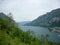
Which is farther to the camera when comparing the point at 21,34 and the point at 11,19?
the point at 11,19

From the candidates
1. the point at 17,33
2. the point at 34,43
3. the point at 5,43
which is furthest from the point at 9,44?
the point at 17,33

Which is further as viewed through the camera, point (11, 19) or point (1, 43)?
point (11, 19)

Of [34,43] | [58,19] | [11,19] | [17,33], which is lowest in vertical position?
[34,43]

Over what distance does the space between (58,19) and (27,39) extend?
135810 millimetres

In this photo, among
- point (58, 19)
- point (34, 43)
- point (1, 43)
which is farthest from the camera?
point (58, 19)

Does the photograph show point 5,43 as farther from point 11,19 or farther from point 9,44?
point 11,19

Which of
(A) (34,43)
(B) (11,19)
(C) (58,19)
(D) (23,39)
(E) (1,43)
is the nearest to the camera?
(E) (1,43)

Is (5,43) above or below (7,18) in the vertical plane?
below

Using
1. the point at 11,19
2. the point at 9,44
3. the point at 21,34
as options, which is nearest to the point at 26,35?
the point at 21,34

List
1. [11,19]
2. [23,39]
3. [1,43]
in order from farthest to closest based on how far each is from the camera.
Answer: [11,19] < [23,39] < [1,43]

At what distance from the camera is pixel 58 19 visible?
16750cm

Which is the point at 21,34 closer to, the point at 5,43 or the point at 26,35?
the point at 26,35

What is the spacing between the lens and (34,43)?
1296 inches

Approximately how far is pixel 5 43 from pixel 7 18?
23.2 meters
